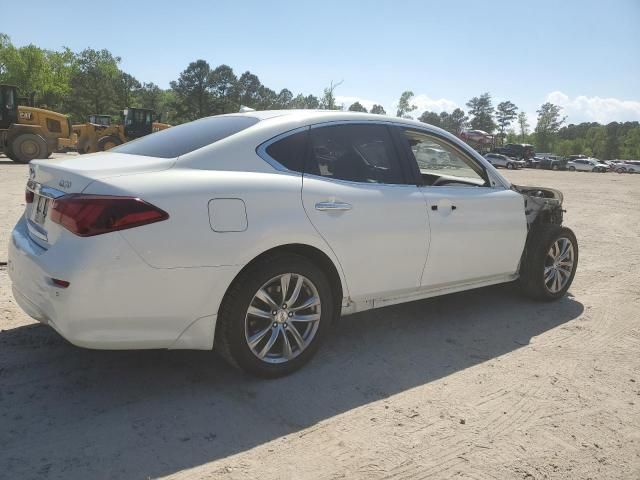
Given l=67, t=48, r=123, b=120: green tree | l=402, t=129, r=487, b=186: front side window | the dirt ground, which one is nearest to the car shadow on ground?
the dirt ground

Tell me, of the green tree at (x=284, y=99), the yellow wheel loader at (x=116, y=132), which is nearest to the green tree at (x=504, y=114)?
the green tree at (x=284, y=99)

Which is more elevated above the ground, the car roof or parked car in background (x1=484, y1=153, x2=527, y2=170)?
parked car in background (x1=484, y1=153, x2=527, y2=170)

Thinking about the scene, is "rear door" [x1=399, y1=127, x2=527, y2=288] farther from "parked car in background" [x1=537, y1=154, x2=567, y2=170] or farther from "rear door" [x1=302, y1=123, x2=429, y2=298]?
"parked car in background" [x1=537, y1=154, x2=567, y2=170]

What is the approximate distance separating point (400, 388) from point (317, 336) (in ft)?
1.95

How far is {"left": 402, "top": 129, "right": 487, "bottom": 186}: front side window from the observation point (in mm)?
3900

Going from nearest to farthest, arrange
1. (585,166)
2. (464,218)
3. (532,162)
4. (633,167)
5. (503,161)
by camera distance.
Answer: (464,218)
(503,161)
(585,166)
(633,167)
(532,162)

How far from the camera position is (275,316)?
9.86ft

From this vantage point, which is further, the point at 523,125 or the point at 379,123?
the point at 523,125

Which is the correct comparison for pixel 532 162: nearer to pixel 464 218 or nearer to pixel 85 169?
pixel 464 218

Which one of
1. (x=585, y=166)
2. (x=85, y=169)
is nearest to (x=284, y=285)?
(x=85, y=169)

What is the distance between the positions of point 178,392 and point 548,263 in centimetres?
352

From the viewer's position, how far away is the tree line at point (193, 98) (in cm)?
7031

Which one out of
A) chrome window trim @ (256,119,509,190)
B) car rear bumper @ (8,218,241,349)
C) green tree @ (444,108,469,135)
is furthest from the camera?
green tree @ (444,108,469,135)

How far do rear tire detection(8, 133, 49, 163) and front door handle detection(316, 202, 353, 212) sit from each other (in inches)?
775
